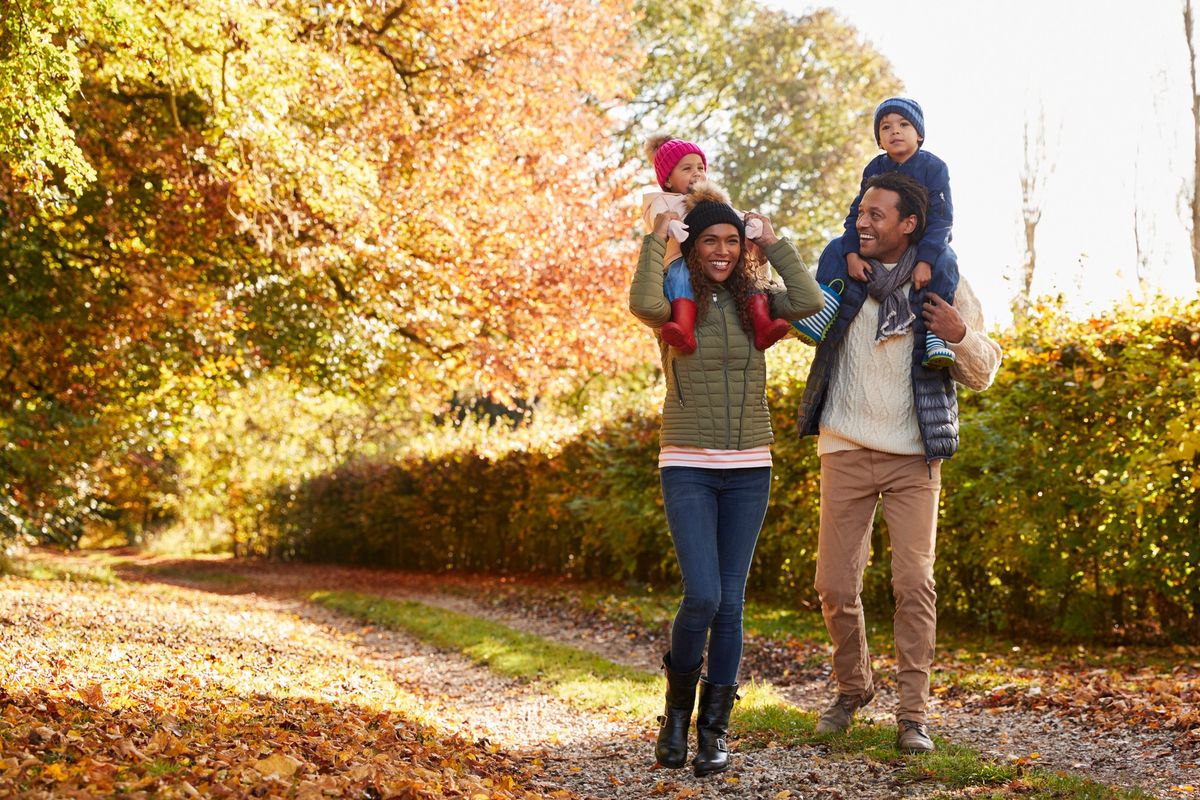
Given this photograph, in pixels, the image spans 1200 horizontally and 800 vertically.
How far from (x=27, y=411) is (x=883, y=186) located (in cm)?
1128

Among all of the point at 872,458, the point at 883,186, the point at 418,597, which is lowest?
the point at 418,597

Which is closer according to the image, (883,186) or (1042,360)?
(883,186)

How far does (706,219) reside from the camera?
4.32 m

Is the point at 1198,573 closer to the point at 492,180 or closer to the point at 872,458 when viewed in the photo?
the point at 872,458

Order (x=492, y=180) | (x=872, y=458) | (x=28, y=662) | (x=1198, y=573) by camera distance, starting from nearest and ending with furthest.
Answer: (x=872, y=458)
(x=28, y=662)
(x=1198, y=573)
(x=492, y=180)

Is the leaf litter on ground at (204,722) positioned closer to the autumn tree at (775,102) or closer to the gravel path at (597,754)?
the gravel path at (597,754)

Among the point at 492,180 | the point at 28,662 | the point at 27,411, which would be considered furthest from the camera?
the point at 492,180

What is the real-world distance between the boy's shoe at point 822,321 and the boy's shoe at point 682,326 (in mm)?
490

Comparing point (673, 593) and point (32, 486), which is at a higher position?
point (32, 486)

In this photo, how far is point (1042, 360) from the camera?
7.54 metres

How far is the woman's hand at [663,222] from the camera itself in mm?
4336

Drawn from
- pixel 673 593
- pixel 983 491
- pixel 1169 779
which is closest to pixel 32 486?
pixel 673 593

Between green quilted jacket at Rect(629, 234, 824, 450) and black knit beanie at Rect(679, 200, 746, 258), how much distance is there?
11 centimetres

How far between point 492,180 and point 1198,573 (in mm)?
9246
